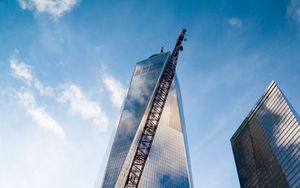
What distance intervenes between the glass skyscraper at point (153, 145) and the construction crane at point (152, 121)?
47150mm

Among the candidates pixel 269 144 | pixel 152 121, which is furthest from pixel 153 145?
pixel 152 121

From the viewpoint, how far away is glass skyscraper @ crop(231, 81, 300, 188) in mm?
89062

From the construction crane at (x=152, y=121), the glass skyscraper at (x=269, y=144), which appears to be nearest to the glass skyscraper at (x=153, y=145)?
the glass skyscraper at (x=269, y=144)

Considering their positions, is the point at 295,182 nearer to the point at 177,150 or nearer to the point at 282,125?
the point at 282,125

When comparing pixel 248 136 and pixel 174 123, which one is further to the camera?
pixel 174 123

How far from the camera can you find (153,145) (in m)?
123

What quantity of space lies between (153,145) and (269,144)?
47.2 meters

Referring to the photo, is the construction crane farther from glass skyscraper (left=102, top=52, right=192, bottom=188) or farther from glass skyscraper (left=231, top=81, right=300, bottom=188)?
glass skyscraper (left=231, top=81, right=300, bottom=188)

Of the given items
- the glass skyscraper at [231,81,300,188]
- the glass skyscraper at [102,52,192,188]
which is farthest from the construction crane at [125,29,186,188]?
the glass skyscraper at [231,81,300,188]

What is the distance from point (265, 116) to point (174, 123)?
157 feet

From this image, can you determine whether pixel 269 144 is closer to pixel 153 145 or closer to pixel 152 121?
pixel 153 145

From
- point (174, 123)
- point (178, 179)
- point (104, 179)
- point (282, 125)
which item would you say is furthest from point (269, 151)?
point (104, 179)

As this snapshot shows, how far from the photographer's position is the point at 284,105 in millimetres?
102750

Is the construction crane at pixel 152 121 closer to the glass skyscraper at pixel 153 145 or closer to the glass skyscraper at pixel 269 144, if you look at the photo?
the glass skyscraper at pixel 153 145
